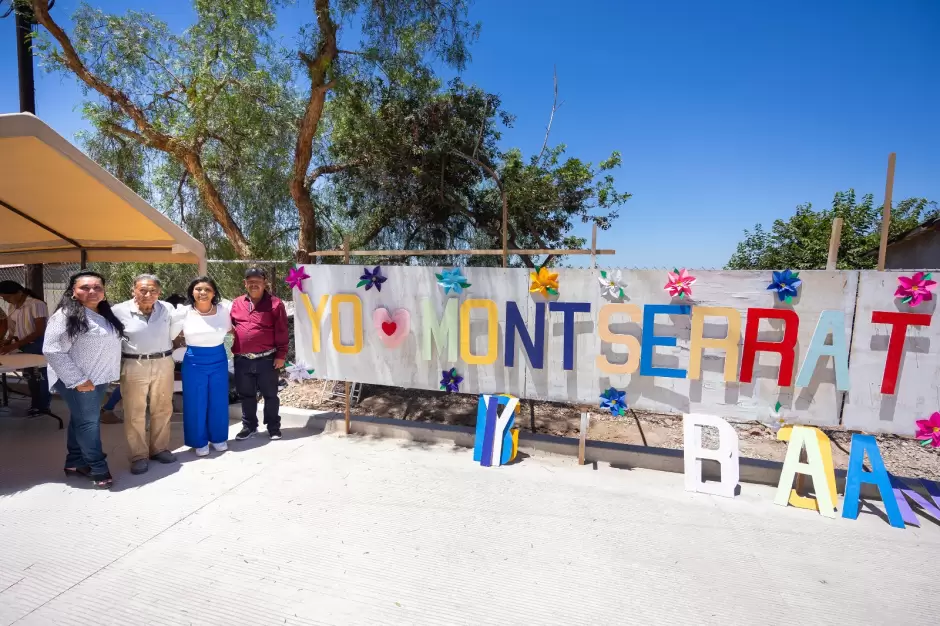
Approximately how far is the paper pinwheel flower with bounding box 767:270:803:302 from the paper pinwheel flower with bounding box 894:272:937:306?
1.96 ft

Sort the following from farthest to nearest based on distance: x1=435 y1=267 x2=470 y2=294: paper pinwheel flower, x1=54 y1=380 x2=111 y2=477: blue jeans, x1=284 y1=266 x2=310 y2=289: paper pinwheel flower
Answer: x1=284 y1=266 x2=310 y2=289: paper pinwheel flower < x1=435 y1=267 x2=470 y2=294: paper pinwheel flower < x1=54 y1=380 x2=111 y2=477: blue jeans

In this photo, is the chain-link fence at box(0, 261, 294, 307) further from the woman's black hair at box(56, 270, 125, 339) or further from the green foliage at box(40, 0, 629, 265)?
the woman's black hair at box(56, 270, 125, 339)

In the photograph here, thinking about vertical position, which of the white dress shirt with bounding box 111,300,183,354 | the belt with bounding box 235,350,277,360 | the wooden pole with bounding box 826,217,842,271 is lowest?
the belt with bounding box 235,350,277,360

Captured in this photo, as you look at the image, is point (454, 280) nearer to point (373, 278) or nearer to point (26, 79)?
point (373, 278)

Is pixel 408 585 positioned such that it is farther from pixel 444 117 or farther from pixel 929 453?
pixel 444 117

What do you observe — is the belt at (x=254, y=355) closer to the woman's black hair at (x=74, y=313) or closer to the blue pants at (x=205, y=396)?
the blue pants at (x=205, y=396)

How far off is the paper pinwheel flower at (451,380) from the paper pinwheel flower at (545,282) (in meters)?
1.04

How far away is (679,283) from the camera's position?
11.2ft

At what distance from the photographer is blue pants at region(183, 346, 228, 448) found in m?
3.81

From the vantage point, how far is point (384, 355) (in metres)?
4.27

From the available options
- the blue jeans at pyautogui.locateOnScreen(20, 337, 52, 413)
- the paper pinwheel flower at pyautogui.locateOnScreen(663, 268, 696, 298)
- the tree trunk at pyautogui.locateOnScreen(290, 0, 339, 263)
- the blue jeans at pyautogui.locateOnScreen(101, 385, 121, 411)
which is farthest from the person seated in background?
the paper pinwheel flower at pyautogui.locateOnScreen(663, 268, 696, 298)

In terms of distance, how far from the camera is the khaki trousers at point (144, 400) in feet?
11.6

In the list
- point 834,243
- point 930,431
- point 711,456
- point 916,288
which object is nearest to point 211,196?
point 711,456

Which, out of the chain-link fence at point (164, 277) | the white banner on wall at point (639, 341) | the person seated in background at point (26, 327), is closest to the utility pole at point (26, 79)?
the person seated in background at point (26, 327)
